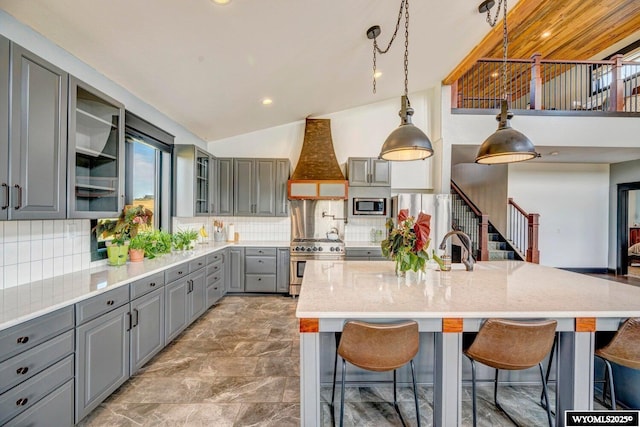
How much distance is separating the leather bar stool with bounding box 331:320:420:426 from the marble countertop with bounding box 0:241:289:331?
5.34ft

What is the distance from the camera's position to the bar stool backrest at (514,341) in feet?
5.07

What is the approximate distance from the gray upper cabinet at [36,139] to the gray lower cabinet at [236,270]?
2.90 meters

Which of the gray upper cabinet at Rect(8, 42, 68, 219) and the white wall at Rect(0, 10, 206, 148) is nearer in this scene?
the gray upper cabinet at Rect(8, 42, 68, 219)

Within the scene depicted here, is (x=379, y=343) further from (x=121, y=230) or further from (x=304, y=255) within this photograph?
(x=304, y=255)

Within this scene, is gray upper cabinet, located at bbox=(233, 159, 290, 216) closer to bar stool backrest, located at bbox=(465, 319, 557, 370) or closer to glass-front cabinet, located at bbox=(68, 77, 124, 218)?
glass-front cabinet, located at bbox=(68, 77, 124, 218)

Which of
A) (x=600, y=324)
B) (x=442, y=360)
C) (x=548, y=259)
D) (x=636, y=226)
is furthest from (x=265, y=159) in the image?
(x=636, y=226)

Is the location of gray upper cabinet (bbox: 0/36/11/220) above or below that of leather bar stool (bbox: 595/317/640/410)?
above

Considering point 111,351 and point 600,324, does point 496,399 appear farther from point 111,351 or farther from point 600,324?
point 111,351

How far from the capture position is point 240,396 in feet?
7.27

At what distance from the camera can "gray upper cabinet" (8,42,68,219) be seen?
5.10 ft

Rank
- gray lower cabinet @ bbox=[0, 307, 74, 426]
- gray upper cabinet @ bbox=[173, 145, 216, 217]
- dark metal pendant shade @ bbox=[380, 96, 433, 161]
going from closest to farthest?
gray lower cabinet @ bbox=[0, 307, 74, 426]
dark metal pendant shade @ bbox=[380, 96, 433, 161]
gray upper cabinet @ bbox=[173, 145, 216, 217]

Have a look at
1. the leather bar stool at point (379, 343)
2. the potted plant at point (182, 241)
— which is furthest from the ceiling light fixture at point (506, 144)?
the potted plant at point (182, 241)

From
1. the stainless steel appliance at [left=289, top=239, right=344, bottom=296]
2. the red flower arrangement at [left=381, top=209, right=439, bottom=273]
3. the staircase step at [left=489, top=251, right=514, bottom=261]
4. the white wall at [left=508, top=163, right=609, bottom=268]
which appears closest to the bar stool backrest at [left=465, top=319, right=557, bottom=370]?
the red flower arrangement at [left=381, top=209, right=439, bottom=273]

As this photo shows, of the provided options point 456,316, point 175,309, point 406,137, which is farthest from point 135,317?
point 406,137
